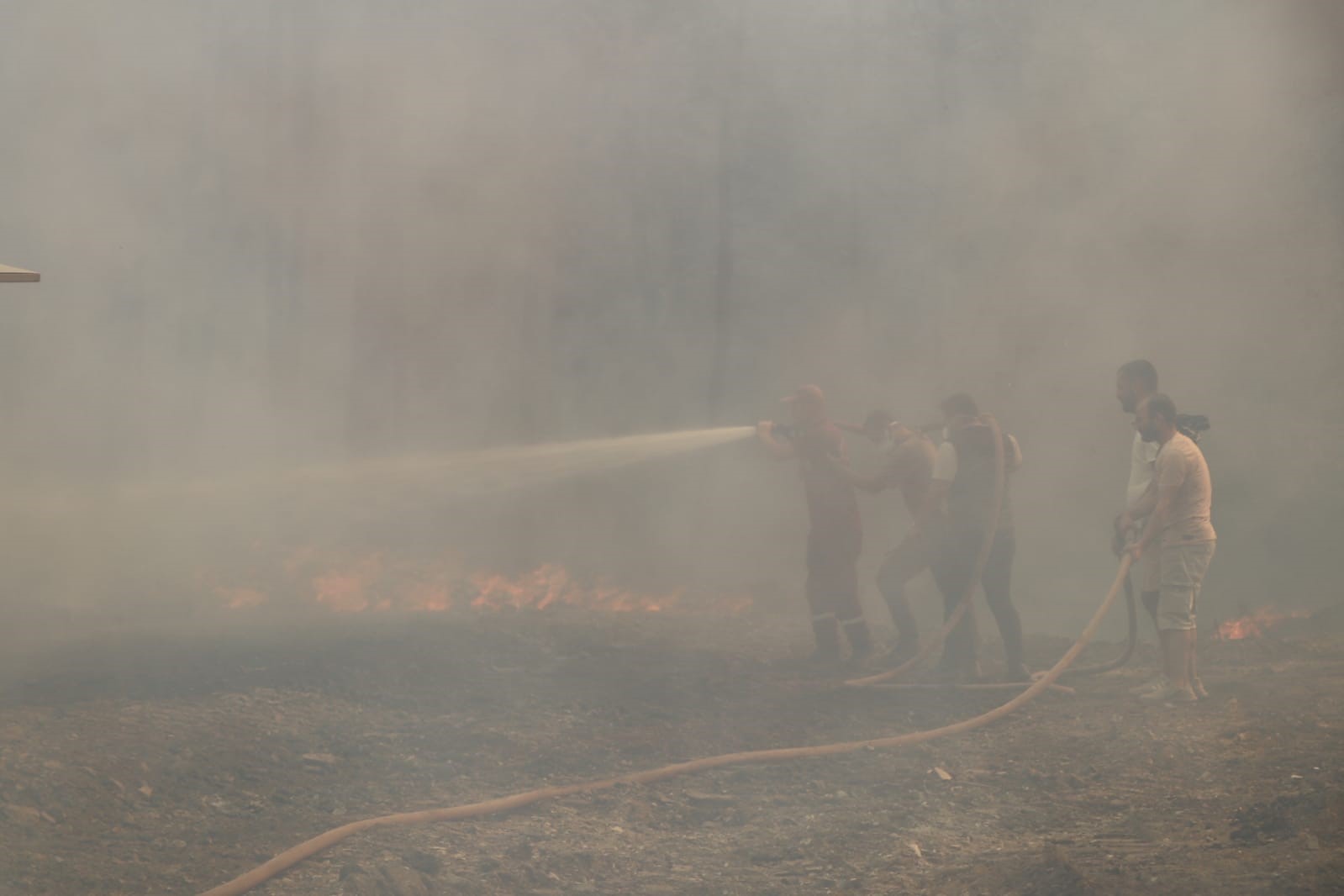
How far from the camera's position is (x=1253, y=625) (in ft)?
24.3

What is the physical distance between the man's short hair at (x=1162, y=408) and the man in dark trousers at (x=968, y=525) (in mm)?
827

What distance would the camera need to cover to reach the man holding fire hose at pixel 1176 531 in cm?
482

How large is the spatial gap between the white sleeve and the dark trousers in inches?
13.3

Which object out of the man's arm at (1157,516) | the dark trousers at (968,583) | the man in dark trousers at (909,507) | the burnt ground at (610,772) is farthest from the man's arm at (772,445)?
the man's arm at (1157,516)

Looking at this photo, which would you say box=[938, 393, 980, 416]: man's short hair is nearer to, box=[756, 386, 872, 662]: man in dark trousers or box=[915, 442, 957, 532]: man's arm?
box=[915, 442, 957, 532]: man's arm

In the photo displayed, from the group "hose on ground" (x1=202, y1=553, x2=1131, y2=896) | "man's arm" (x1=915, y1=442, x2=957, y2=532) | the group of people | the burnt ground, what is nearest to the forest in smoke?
the burnt ground

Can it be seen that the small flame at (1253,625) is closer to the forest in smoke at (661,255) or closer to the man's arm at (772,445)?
the forest in smoke at (661,255)

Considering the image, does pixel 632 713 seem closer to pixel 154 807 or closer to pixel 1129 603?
pixel 154 807

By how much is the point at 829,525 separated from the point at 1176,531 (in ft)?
5.88

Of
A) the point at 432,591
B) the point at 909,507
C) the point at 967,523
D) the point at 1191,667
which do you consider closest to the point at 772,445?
the point at 909,507

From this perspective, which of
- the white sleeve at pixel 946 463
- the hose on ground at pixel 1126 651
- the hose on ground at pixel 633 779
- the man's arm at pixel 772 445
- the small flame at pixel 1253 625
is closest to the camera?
the hose on ground at pixel 633 779

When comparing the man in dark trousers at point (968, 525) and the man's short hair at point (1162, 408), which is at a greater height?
the man's short hair at point (1162, 408)

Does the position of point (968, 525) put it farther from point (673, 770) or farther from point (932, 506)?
point (673, 770)

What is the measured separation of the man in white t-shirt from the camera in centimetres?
502
